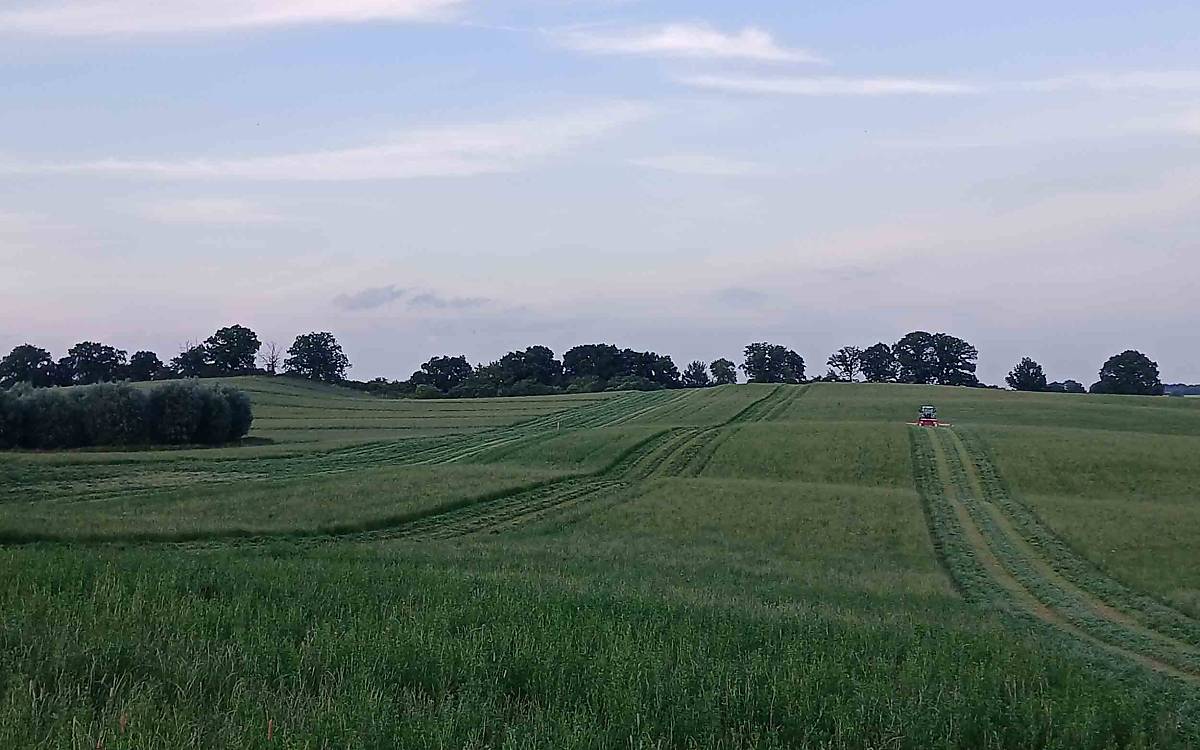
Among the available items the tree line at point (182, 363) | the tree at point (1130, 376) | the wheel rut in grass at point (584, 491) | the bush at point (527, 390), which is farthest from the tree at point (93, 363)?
the tree at point (1130, 376)

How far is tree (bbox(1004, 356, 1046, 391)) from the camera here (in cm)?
15212

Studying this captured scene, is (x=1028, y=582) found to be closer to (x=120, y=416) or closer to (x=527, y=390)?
(x=120, y=416)

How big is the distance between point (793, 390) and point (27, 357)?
99635 millimetres

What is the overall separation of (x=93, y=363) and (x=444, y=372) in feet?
165

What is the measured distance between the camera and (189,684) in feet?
24.4

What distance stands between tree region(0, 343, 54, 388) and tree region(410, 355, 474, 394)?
5062 centimetres

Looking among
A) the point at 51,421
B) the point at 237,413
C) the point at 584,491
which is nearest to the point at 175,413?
the point at 237,413

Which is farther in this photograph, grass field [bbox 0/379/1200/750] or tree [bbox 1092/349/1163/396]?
tree [bbox 1092/349/1163/396]

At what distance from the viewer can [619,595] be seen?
14.1m

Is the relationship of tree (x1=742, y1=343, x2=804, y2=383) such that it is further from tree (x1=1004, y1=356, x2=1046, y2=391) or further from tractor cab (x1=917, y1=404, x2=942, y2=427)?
tractor cab (x1=917, y1=404, x2=942, y2=427)

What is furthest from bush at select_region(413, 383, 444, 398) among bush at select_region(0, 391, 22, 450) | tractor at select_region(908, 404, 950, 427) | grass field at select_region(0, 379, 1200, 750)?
grass field at select_region(0, 379, 1200, 750)

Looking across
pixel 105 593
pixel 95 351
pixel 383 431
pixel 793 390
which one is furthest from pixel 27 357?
pixel 105 593

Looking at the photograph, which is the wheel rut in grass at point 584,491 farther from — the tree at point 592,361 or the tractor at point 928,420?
the tree at point 592,361

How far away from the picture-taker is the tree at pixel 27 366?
134 metres
